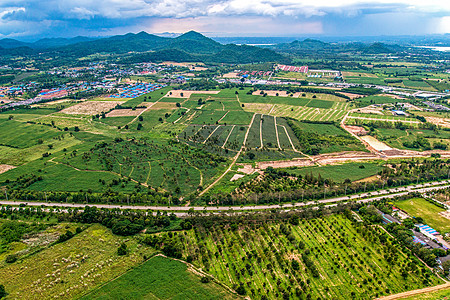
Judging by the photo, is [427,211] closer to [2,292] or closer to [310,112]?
[2,292]

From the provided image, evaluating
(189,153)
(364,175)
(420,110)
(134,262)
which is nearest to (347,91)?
(420,110)

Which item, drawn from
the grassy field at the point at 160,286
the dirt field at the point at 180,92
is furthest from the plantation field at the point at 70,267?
the dirt field at the point at 180,92

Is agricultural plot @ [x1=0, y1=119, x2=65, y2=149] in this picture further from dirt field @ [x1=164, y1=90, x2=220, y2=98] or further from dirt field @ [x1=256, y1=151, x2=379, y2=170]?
dirt field @ [x1=256, y1=151, x2=379, y2=170]

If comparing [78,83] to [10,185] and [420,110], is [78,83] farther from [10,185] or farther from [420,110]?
[420,110]

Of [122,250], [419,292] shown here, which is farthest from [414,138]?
[122,250]

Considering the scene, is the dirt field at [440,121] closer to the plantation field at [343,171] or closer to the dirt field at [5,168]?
the plantation field at [343,171]
